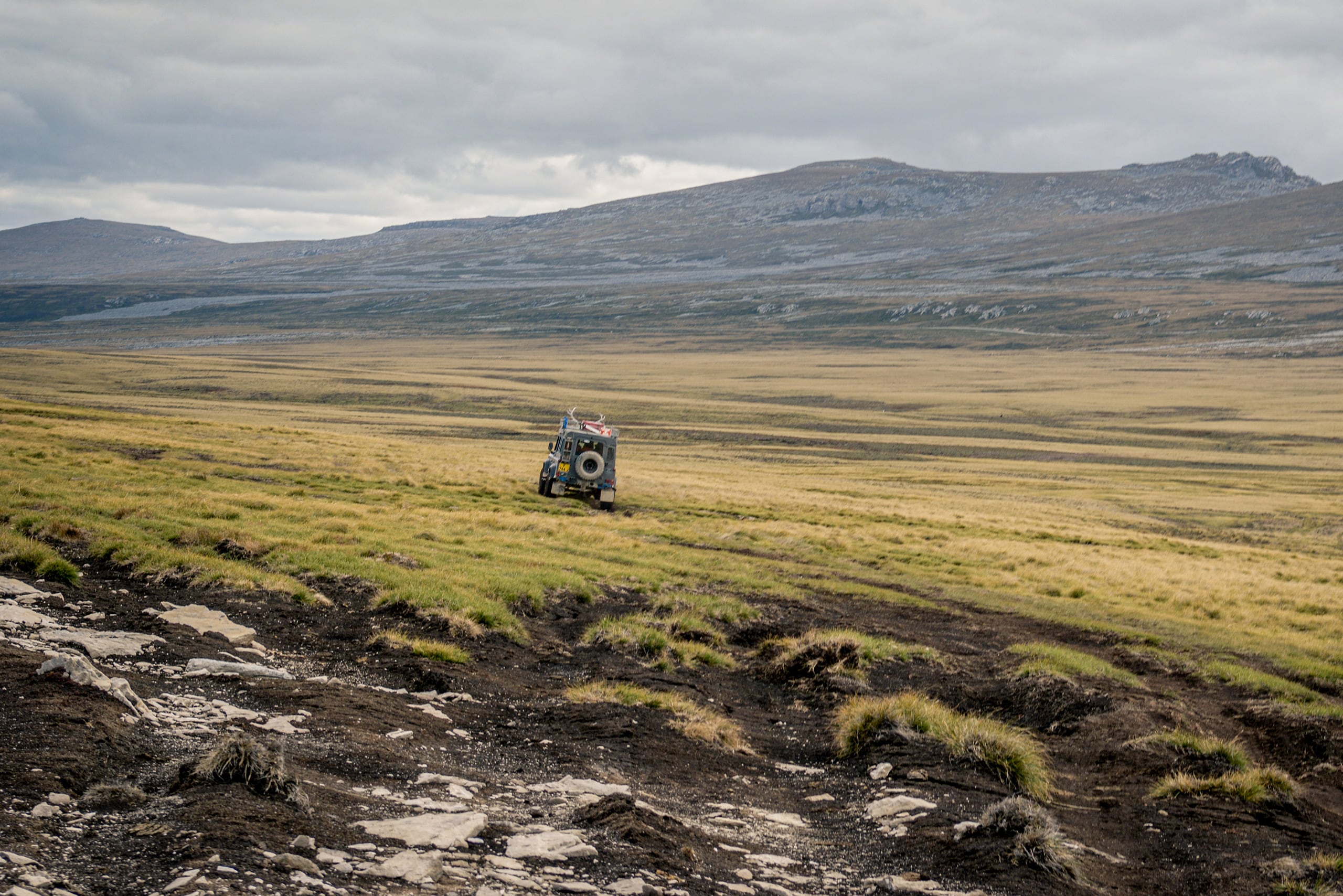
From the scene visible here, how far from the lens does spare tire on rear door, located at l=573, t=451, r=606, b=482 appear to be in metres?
34.6

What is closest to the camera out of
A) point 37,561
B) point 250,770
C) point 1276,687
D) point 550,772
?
point 250,770

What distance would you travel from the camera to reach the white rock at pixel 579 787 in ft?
29.9

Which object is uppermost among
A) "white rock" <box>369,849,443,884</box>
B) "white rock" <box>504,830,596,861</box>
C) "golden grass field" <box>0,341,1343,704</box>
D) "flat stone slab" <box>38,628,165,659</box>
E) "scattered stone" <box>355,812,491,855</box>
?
"flat stone slab" <box>38,628,165,659</box>

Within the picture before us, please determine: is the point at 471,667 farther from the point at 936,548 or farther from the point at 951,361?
the point at 951,361

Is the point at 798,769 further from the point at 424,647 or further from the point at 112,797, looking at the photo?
the point at 112,797

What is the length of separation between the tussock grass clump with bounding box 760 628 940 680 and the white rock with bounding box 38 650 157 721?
9804 millimetres

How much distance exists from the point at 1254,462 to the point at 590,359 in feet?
422

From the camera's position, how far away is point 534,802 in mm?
8695

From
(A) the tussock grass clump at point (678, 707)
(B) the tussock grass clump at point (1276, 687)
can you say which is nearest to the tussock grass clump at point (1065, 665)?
(B) the tussock grass clump at point (1276, 687)

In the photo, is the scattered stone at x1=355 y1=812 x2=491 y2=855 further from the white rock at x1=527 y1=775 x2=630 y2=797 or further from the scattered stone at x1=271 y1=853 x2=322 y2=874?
the white rock at x1=527 y1=775 x2=630 y2=797

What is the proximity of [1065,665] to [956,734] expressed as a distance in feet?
20.5

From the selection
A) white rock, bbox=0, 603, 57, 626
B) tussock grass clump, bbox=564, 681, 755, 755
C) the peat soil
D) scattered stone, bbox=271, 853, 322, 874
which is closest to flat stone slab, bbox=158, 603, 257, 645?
the peat soil

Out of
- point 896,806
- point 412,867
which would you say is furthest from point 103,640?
point 896,806

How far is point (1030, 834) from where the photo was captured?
8398mm
